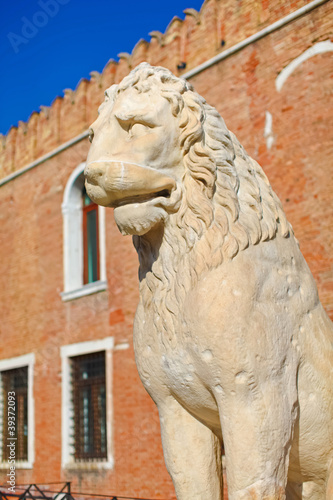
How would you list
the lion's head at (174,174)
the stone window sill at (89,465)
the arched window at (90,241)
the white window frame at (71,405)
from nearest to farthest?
the lion's head at (174,174) → the stone window sill at (89,465) → the white window frame at (71,405) → the arched window at (90,241)

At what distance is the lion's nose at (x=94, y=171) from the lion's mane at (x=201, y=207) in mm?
357

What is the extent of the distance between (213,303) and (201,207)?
40 centimetres

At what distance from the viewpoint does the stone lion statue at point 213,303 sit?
235 cm

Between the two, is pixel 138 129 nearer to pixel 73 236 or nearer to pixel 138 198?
pixel 138 198

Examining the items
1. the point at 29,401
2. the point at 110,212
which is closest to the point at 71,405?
the point at 29,401

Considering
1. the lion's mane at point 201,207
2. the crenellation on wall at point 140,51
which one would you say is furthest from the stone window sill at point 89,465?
the lion's mane at point 201,207

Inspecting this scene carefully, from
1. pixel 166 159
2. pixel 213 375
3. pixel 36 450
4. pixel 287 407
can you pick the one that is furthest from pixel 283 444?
pixel 36 450

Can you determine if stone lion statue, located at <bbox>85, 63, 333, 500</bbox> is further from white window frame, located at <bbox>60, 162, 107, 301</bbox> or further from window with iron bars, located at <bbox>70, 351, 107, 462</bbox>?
white window frame, located at <bbox>60, 162, 107, 301</bbox>

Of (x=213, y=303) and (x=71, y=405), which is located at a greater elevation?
(x=71, y=405)

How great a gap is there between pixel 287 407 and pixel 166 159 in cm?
109

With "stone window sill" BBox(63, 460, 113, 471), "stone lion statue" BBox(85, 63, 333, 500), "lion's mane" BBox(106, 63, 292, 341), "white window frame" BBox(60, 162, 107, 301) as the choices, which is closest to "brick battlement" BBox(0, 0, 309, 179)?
"white window frame" BBox(60, 162, 107, 301)

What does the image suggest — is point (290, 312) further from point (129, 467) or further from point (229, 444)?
point (129, 467)

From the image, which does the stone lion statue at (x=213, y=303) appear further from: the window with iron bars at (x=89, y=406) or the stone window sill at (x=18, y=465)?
the stone window sill at (x=18, y=465)

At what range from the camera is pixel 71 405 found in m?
11.5
